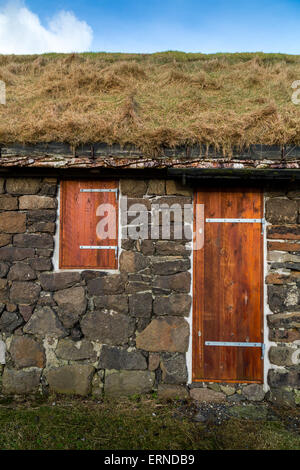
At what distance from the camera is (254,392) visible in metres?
3.48

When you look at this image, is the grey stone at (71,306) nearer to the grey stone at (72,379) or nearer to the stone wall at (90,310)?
the stone wall at (90,310)

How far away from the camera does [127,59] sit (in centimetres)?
653

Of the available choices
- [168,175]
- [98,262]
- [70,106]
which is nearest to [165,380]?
[98,262]

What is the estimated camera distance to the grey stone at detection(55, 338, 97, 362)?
11.7 feet

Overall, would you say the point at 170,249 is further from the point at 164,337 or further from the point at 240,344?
the point at 240,344

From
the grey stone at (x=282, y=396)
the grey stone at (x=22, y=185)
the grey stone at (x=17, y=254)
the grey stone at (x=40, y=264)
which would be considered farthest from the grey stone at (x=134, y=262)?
the grey stone at (x=282, y=396)

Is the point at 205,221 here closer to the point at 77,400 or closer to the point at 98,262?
the point at 98,262

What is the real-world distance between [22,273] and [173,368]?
213cm

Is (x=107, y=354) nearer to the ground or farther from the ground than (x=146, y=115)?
nearer to the ground

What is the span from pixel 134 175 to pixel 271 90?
9.65 ft

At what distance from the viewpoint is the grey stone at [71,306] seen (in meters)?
3.58

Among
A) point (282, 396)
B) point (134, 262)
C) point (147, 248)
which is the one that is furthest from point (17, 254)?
point (282, 396)

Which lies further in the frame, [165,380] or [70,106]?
[70,106]

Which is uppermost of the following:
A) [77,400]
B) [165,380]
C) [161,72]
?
[161,72]
